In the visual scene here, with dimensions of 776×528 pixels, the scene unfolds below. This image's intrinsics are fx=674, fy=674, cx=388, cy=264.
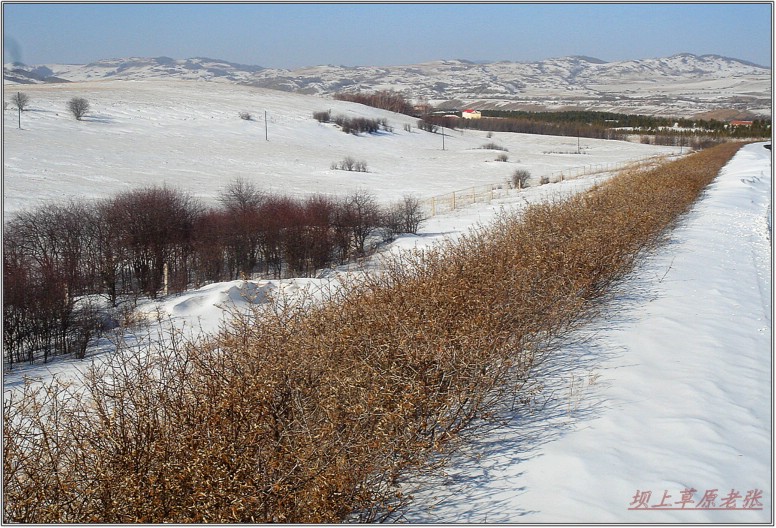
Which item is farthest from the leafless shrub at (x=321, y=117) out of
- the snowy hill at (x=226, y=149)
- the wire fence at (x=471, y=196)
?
the wire fence at (x=471, y=196)

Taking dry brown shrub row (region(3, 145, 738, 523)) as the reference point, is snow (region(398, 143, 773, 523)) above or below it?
below

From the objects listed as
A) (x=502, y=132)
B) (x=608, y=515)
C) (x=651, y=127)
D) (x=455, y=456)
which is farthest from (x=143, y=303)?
(x=651, y=127)

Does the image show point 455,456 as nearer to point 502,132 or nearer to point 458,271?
point 458,271

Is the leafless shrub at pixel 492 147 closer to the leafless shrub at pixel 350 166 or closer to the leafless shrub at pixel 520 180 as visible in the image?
the leafless shrub at pixel 350 166

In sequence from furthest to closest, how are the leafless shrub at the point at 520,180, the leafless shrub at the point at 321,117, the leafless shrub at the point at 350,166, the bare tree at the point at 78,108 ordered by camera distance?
the leafless shrub at the point at 321,117 < the bare tree at the point at 78,108 < the leafless shrub at the point at 350,166 < the leafless shrub at the point at 520,180

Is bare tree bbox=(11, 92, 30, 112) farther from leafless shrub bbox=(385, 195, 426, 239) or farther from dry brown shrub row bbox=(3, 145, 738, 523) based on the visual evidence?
dry brown shrub row bbox=(3, 145, 738, 523)

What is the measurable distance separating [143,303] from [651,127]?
9218cm

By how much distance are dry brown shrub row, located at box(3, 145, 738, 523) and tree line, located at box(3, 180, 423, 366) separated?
451 inches

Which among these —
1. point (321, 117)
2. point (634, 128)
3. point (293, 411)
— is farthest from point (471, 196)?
point (634, 128)

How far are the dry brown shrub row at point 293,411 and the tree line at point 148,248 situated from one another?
1144 cm

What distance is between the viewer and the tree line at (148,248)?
15.8 metres

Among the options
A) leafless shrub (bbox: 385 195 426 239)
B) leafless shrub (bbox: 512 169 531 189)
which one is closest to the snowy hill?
leafless shrub (bbox: 512 169 531 189)

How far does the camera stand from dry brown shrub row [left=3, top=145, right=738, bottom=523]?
3561 millimetres

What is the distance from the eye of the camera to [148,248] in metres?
22.0
